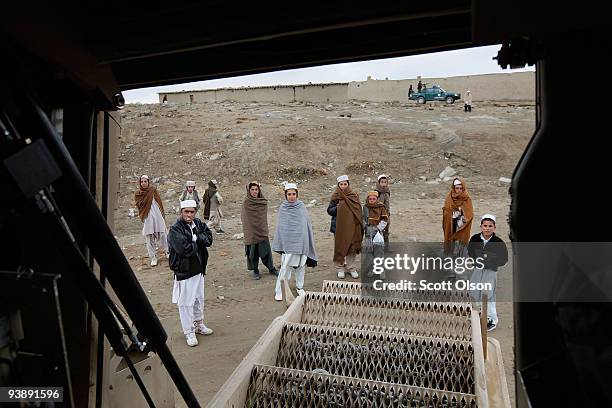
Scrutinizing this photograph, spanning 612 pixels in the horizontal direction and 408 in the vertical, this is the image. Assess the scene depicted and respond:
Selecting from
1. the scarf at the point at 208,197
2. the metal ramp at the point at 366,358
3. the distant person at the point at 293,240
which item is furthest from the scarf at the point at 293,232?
the scarf at the point at 208,197

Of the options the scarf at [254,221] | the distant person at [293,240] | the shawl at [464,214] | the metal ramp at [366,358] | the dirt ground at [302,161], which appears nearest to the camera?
the metal ramp at [366,358]

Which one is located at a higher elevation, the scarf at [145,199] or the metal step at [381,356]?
the scarf at [145,199]

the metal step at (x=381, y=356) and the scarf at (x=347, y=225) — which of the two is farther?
the scarf at (x=347, y=225)

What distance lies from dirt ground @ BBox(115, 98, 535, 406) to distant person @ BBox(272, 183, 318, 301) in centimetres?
53

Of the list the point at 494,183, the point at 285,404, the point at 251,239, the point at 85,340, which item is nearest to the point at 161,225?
the point at 251,239

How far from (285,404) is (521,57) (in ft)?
9.27

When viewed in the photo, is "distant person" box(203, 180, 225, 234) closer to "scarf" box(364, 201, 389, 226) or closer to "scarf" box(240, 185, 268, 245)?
"scarf" box(240, 185, 268, 245)

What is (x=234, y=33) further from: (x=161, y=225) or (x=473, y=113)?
(x=473, y=113)

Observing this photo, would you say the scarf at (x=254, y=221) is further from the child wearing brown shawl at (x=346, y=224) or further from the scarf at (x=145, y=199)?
the scarf at (x=145, y=199)

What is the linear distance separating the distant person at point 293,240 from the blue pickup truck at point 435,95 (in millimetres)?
19703

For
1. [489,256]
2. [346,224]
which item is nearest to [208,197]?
[346,224]

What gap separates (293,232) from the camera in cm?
761

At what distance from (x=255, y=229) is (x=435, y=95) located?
64.8 feet

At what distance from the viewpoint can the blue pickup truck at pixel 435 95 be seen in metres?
25.7
